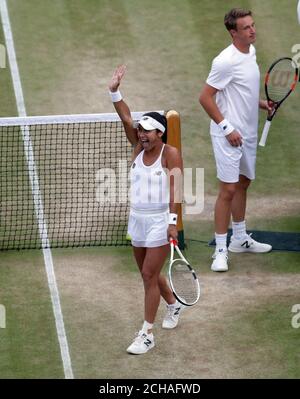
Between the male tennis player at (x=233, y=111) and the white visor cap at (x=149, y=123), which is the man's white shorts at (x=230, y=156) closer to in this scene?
the male tennis player at (x=233, y=111)

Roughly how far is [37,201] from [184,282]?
433cm

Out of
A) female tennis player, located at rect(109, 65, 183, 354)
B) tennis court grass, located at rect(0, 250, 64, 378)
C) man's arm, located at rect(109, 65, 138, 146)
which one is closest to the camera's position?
tennis court grass, located at rect(0, 250, 64, 378)

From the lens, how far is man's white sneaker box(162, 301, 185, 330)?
14648 millimetres

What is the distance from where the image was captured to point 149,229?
1404cm

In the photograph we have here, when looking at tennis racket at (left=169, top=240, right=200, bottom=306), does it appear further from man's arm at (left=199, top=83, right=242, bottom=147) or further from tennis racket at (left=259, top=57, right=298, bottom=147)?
tennis racket at (left=259, top=57, right=298, bottom=147)

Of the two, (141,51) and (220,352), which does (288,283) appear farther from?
(141,51)

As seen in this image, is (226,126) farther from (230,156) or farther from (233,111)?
(230,156)

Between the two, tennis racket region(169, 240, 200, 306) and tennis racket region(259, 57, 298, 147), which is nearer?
tennis racket region(169, 240, 200, 306)

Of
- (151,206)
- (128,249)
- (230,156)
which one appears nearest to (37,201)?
(128,249)

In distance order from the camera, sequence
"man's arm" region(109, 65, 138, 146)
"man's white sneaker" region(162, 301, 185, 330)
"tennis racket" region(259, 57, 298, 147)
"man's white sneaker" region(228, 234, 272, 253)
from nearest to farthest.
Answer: "man's arm" region(109, 65, 138, 146), "man's white sneaker" region(162, 301, 185, 330), "tennis racket" region(259, 57, 298, 147), "man's white sneaker" region(228, 234, 272, 253)

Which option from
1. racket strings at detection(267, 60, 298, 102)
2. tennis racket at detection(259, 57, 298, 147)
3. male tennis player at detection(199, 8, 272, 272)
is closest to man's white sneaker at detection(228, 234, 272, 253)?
male tennis player at detection(199, 8, 272, 272)

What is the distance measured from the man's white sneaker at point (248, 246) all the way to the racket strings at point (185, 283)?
2726mm

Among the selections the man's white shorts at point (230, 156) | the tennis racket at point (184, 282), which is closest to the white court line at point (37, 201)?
the tennis racket at point (184, 282)

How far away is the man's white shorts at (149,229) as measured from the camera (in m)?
14.0
